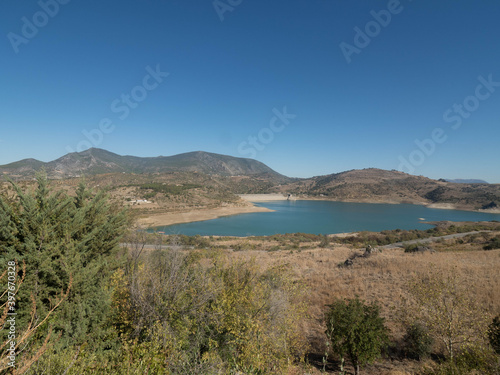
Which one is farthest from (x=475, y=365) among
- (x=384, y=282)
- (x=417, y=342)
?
(x=384, y=282)

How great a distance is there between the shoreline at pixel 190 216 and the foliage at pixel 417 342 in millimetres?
57390

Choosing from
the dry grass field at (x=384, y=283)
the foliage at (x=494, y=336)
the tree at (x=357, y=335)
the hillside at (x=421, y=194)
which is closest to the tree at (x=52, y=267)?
the dry grass field at (x=384, y=283)

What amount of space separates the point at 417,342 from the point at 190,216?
3098 inches

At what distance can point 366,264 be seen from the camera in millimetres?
22375

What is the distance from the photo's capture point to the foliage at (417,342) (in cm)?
952

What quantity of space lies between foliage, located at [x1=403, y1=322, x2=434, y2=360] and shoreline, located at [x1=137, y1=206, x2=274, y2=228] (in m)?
57.4

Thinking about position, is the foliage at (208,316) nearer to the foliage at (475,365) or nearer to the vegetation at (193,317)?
the vegetation at (193,317)

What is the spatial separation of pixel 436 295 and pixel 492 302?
320 inches

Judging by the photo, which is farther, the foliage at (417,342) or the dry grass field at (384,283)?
the dry grass field at (384,283)

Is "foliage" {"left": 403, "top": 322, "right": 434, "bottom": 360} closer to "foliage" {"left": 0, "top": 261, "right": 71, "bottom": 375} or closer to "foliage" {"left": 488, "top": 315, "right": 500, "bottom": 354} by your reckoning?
"foliage" {"left": 488, "top": 315, "right": 500, "bottom": 354}

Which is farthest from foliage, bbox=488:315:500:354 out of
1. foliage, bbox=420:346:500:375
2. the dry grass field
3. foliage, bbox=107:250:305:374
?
foliage, bbox=107:250:305:374

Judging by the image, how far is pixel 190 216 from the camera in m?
82.6

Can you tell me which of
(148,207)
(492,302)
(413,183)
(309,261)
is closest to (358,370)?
(492,302)

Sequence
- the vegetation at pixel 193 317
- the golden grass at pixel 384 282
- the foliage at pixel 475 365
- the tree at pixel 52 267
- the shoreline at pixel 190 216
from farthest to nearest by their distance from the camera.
Answer: the shoreline at pixel 190 216
the golden grass at pixel 384 282
the tree at pixel 52 267
the vegetation at pixel 193 317
the foliage at pixel 475 365
